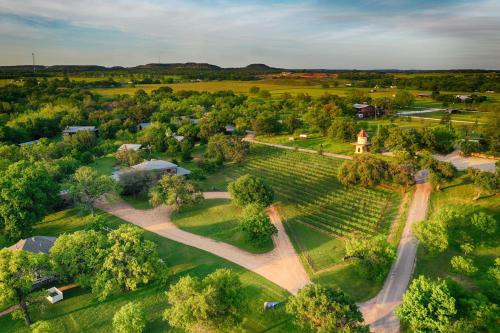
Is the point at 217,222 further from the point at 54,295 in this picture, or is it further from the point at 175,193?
the point at 54,295

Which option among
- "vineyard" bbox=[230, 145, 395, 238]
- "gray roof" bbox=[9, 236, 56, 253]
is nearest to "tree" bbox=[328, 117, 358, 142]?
"vineyard" bbox=[230, 145, 395, 238]

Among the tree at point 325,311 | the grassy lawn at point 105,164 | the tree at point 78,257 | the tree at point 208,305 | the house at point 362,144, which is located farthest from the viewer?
the house at point 362,144

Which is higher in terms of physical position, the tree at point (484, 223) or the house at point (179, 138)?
the house at point (179, 138)

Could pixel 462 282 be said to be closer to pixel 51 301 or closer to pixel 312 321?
pixel 312 321

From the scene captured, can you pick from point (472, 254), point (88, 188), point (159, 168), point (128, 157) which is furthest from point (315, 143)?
point (88, 188)

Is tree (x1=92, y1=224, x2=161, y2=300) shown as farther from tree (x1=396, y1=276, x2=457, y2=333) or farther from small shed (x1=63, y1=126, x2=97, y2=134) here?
small shed (x1=63, y1=126, x2=97, y2=134)

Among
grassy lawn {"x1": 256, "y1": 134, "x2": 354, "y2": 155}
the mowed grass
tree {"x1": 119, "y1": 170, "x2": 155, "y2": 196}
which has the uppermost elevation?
grassy lawn {"x1": 256, "y1": 134, "x2": 354, "y2": 155}

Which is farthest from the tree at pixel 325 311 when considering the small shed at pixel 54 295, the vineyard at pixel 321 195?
the small shed at pixel 54 295

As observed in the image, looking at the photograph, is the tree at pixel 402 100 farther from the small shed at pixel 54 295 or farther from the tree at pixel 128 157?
the small shed at pixel 54 295
